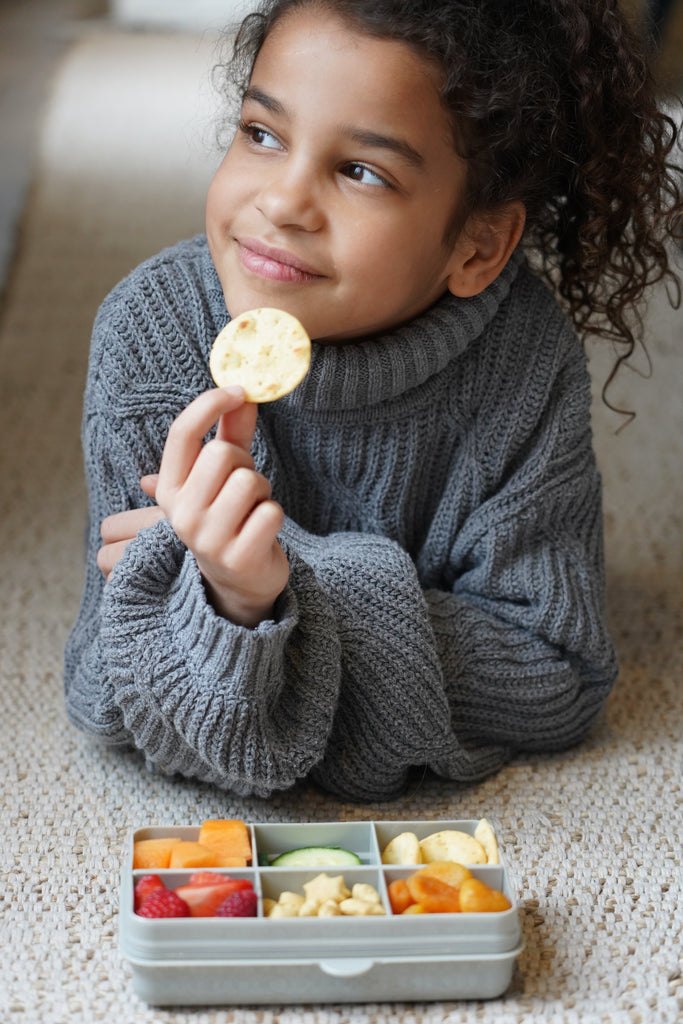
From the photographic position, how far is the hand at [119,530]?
1.01 meters

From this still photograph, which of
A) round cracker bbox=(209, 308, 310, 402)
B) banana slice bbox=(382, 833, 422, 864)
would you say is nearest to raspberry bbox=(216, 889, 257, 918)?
banana slice bbox=(382, 833, 422, 864)

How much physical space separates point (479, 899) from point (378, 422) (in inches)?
17.5

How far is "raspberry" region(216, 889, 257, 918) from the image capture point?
0.75 meters

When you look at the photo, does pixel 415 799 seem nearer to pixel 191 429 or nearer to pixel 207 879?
pixel 207 879

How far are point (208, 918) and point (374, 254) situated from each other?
0.50m

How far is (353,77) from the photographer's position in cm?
89

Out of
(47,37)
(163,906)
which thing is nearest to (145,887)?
(163,906)

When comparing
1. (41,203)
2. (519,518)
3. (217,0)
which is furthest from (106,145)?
(519,518)

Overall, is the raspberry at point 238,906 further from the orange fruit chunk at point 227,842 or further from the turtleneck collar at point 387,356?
the turtleneck collar at point 387,356

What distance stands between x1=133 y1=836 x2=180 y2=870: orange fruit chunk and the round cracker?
310mm

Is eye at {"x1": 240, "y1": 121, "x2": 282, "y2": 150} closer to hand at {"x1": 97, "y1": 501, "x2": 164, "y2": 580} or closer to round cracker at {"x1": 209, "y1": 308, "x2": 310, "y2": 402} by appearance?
round cracker at {"x1": 209, "y1": 308, "x2": 310, "y2": 402}

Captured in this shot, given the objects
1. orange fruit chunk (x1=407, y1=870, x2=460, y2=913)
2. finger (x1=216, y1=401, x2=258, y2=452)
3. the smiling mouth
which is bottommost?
orange fruit chunk (x1=407, y1=870, x2=460, y2=913)

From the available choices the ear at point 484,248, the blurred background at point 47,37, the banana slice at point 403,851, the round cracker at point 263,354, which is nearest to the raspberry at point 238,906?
the banana slice at point 403,851

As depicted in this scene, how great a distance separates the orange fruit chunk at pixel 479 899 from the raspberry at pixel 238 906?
0.44 ft
